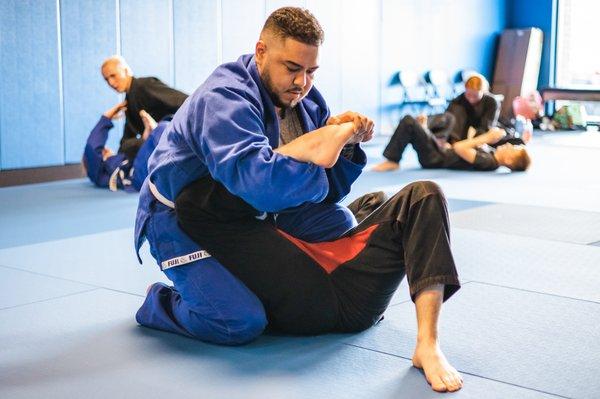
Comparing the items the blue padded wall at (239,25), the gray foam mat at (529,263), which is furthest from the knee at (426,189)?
the blue padded wall at (239,25)

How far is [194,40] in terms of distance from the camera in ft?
29.7

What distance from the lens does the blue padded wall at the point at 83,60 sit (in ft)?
25.6

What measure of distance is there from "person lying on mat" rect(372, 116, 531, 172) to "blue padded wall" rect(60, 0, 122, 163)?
2.64m

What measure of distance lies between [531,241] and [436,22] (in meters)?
8.48

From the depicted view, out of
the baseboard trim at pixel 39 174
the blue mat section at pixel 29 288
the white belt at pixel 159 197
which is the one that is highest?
the white belt at pixel 159 197

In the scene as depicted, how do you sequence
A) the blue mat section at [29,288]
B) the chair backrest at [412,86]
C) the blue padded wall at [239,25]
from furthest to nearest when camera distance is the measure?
1. the chair backrest at [412,86]
2. the blue padded wall at [239,25]
3. the blue mat section at [29,288]

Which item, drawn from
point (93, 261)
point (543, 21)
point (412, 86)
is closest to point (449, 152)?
point (412, 86)

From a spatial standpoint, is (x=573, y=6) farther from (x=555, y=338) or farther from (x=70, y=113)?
(x=555, y=338)

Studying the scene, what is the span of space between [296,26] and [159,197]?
0.79 meters

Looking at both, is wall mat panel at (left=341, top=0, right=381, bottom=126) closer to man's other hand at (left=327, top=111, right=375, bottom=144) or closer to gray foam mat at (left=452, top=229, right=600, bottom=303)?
gray foam mat at (left=452, top=229, right=600, bottom=303)

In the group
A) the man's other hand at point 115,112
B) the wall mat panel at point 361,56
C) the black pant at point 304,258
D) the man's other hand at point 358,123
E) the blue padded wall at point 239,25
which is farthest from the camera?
the wall mat panel at point 361,56

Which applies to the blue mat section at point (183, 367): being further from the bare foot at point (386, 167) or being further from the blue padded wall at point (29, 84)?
the bare foot at point (386, 167)

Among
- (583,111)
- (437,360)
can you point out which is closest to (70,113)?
(437,360)

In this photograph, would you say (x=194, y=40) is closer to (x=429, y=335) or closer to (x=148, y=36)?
(x=148, y=36)
